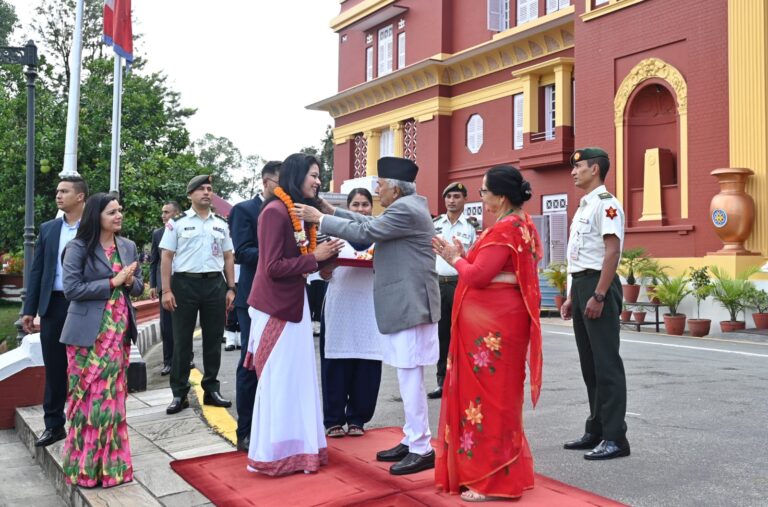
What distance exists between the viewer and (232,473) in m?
4.59

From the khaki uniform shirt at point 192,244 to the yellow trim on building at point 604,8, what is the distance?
1350 cm

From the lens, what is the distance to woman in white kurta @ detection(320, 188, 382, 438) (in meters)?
5.32

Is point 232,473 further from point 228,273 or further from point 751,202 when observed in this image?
point 751,202

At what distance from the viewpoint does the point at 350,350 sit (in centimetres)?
531

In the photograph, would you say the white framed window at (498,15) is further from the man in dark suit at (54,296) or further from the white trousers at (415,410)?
→ the white trousers at (415,410)

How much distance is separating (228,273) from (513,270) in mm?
3669

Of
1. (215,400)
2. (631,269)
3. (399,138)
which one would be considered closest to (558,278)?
(631,269)

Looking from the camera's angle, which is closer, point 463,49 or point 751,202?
point 751,202

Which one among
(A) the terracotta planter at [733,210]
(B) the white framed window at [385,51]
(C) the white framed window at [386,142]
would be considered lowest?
(A) the terracotta planter at [733,210]

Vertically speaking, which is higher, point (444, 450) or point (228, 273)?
point (228, 273)

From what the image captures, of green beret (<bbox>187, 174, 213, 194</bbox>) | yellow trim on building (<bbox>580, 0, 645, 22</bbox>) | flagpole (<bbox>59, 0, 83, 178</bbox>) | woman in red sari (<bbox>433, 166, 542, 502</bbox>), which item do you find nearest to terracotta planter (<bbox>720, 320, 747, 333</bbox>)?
yellow trim on building (<bbox>580, 0, 645, 22</bbox>)

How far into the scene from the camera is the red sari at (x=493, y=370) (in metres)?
3.83

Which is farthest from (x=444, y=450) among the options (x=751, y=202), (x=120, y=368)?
(x=751, y=202)

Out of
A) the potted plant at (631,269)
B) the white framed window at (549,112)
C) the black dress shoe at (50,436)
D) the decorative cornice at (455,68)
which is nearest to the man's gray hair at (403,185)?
the black dress shoe at (50,436)
